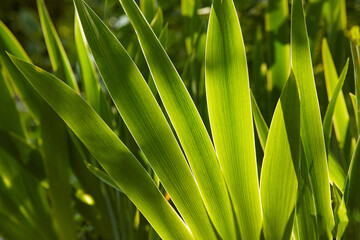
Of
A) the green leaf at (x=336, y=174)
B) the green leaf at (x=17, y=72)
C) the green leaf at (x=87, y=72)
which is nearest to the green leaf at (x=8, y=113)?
the green leaf at (x=17, y=72)

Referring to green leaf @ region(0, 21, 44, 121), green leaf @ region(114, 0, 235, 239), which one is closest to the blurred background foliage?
green leaf @ region(0, 21, 44, 121)

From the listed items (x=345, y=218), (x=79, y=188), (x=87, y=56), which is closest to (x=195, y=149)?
(x=345, y=218)

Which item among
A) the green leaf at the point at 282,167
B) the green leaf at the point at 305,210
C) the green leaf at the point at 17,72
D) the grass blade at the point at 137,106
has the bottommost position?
the green leaf at the point at 305,210

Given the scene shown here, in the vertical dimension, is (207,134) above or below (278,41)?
below

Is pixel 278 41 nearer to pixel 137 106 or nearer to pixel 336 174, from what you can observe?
pixel 336 174

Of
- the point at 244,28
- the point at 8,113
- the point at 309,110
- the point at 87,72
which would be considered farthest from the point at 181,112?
the point at 244,28

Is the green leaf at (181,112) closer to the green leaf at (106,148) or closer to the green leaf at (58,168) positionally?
the green leaf at (106,148)

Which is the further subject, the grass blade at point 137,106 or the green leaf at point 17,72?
the green leaf at point 17,72
